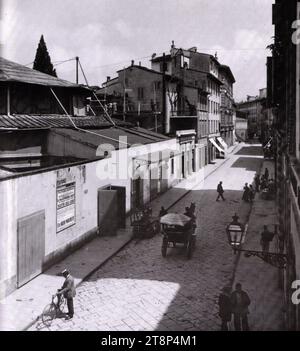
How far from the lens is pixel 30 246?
13.6m

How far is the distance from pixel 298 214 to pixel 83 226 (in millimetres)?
12103

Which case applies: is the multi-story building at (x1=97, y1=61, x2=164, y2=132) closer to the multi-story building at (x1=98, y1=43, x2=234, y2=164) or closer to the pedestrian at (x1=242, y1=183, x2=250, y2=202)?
the multi-story building at (x1=98, y1=43, x2=234, y2=164)

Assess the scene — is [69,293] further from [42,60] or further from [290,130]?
[42,60]

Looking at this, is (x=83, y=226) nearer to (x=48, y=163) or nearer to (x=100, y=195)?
(x=100, y=195)

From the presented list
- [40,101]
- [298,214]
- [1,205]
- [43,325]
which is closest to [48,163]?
[40,101]

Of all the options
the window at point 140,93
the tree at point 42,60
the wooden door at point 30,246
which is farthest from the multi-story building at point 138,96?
the wooden door at point 30,246

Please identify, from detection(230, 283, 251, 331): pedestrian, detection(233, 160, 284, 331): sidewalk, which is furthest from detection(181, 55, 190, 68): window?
detection(230, 283, 251, 331): pedestrian

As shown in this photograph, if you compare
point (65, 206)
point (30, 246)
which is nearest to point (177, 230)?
point (65, 206)

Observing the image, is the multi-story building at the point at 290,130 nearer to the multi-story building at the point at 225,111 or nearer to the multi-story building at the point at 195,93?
the multi-story building at the point at 195,93

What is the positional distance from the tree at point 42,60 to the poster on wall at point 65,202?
29517 mm

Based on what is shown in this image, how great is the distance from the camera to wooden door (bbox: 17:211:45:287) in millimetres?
13109

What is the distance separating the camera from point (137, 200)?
2492 centimetres

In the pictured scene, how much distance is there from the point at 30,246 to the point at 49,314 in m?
3.02
